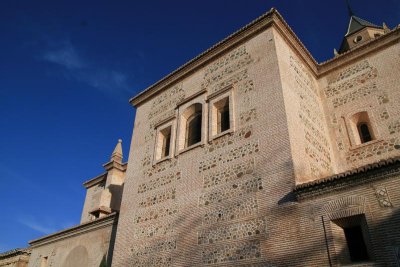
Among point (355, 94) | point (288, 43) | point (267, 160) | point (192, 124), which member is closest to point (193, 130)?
point (192, 124)

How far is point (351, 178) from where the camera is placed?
5.96 metres

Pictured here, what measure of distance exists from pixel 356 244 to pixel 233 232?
8.01 ft

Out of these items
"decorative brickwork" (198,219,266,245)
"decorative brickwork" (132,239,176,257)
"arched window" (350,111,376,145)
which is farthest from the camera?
"arched window" (350,111,376,145)

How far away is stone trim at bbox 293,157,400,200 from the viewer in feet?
18.5

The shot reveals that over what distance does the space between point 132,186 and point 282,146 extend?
17.8 feet

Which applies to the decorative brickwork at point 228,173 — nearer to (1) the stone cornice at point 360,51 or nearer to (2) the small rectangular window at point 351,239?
(2) the small rectangular window at point 351,239

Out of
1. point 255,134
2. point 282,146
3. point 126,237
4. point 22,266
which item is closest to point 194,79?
point 255,134

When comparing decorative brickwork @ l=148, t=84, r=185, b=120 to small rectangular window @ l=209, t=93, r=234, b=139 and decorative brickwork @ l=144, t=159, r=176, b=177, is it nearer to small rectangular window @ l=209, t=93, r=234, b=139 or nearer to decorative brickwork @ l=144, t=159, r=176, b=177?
small rectangular window @ l=209, t=93, r=234, b=139

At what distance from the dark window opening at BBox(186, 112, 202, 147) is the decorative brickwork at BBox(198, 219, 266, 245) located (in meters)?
3.13

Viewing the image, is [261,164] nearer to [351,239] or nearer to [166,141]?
[351,239]

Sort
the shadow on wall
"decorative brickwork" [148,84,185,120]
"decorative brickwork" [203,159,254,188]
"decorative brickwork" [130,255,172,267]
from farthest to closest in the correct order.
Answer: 1. the shadow on wall
2. "decorative brickwork" [148,84,185,120]
3. "decorative brickwork" [130,255,172,267]
4. "decorative brickwork" [203,159,254,188]

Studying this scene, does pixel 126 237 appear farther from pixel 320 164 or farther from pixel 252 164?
pixel 320 164

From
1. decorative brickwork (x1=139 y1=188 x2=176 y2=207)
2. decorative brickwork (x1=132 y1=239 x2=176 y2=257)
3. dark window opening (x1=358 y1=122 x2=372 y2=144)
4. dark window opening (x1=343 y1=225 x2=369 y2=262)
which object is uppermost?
dark window opening (x1=358 y1=122 x2=372 y2=144)

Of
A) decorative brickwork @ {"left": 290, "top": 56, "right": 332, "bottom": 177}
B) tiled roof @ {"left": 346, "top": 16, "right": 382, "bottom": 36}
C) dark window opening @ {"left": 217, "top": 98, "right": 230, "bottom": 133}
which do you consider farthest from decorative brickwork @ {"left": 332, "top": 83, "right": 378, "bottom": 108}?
tiled roof @ {"left": 346, "top": 16, "right": 382, "bottom": 36}
